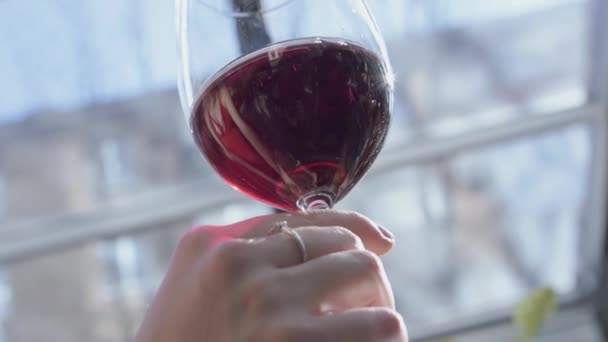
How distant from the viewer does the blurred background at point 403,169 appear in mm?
2881

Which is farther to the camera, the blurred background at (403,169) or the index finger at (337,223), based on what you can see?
the blurred background at (403,169)

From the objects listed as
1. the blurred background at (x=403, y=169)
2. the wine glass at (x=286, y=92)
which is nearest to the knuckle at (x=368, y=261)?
the wine glass at (x=286, y=92)

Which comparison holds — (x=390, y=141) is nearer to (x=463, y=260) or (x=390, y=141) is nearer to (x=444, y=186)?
(x=444, y=186)

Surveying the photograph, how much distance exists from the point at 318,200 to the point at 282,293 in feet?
0.51

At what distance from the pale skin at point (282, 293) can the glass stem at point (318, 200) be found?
6cm

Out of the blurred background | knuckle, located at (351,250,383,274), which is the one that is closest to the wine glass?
knuckle, located at (351,250,383,274)

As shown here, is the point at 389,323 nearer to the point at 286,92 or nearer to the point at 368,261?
the point at 368,261

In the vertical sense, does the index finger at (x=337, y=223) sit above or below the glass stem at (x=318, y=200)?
below

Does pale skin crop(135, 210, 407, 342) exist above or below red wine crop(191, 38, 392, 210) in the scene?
below

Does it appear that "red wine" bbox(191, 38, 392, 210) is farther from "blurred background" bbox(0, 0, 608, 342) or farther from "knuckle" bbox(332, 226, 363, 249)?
"blurred background" bbox(0, 0, 608, 342)

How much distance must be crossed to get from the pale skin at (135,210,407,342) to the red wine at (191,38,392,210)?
53mm

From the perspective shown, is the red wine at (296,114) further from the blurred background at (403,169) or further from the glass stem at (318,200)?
the blurred background at (403,169)

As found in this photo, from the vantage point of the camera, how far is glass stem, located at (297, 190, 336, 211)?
0.62 m

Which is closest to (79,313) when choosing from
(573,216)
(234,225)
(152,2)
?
(152,2)
